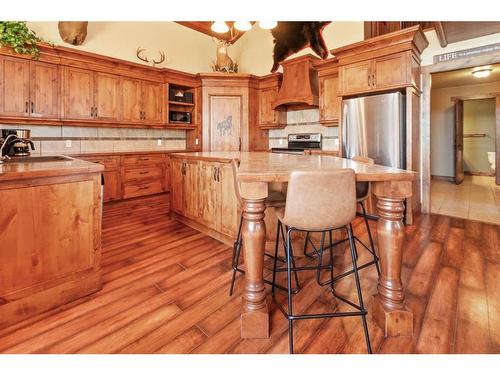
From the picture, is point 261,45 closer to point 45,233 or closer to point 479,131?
point 45,233

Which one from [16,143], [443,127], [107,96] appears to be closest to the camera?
[16,143]

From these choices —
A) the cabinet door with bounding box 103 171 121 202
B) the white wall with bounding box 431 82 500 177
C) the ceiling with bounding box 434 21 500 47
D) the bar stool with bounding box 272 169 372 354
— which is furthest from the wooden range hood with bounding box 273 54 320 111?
the white wall with bounding box 431 82 500 177

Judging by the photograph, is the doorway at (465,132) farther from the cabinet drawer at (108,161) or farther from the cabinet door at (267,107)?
the cabinet drawer at (108,161)

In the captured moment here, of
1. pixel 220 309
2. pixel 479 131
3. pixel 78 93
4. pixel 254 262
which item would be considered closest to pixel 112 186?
pixel 78 93

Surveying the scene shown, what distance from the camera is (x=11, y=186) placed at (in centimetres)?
146

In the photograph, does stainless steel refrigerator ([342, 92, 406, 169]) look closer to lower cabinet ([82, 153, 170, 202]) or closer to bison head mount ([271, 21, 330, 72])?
bison head mount ([271, 21, 330, 72])

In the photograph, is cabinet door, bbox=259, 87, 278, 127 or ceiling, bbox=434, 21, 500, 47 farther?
cabinet door, bbox=259, 87, 278, 127

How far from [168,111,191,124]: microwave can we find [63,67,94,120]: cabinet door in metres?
→ 1.40

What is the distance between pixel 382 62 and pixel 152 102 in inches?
140

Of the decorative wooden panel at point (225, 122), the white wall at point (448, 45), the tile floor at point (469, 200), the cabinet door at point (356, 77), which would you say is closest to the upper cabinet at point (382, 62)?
the cabinet door at point (356, 77)

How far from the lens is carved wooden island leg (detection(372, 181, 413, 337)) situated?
143 centimetres

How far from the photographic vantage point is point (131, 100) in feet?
14.5

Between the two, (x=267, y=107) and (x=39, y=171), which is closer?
(x=39, y=171)
